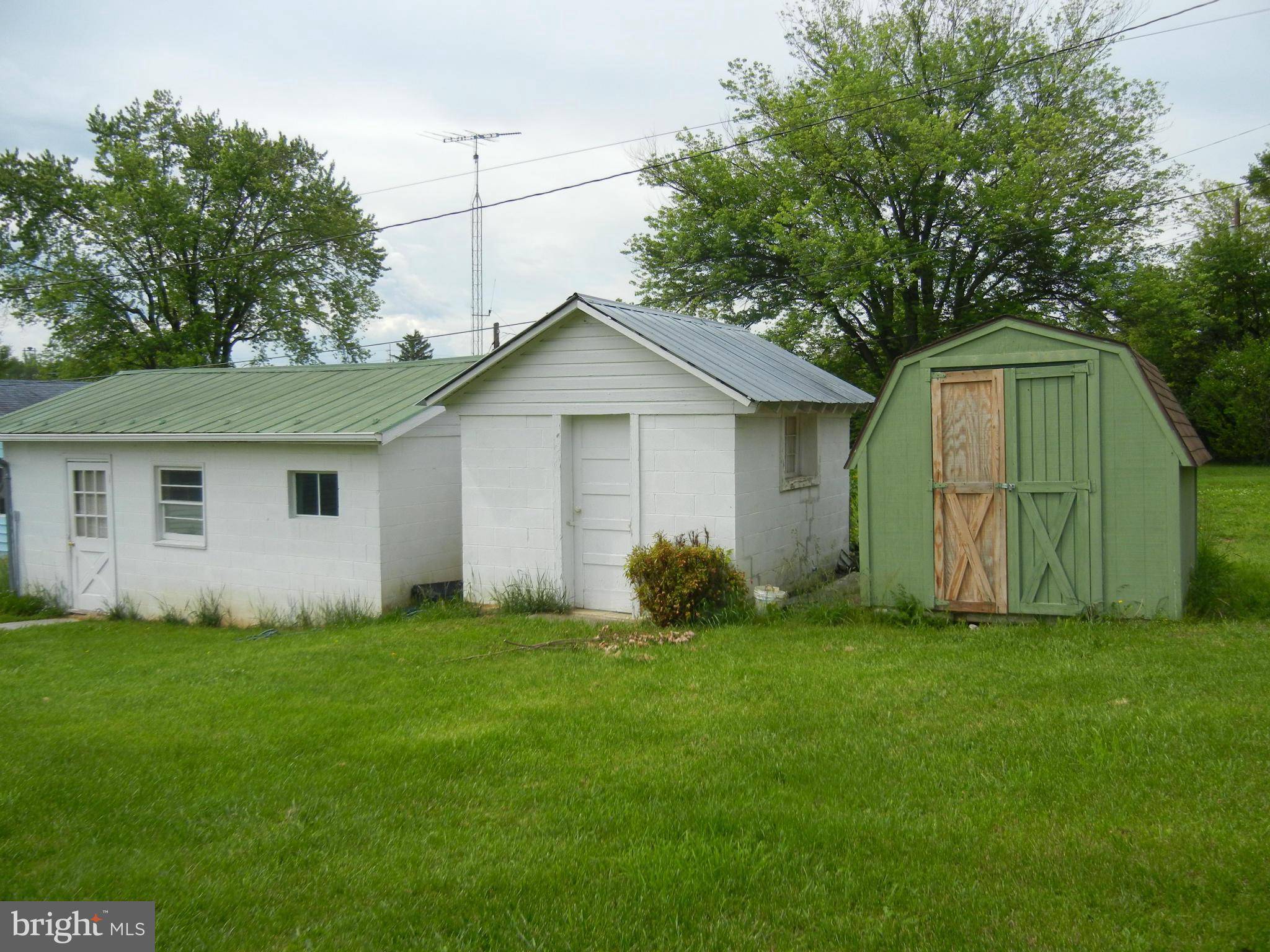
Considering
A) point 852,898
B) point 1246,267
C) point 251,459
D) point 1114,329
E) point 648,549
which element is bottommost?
point 852,898

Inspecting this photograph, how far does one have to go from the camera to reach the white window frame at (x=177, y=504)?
14.3 meters

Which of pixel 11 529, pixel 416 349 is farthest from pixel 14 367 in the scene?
pixel 11 529

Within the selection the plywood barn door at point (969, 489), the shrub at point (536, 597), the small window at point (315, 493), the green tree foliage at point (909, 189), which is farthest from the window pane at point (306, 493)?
the green tree foliage at point (909, 189)

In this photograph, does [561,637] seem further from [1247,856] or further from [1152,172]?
[1152,172]

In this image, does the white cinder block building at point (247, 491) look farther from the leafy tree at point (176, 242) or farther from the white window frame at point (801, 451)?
the leafy tree at point (176, 242)

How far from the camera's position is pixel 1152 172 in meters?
25.6

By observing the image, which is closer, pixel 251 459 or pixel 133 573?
pixel 251 459

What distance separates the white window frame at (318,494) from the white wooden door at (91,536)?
3.87 m

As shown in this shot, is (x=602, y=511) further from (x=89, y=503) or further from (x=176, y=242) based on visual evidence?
(x=176, y=242)

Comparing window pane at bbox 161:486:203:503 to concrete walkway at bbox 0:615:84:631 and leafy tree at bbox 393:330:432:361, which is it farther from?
leafy tree at bbox 393:330:432:361

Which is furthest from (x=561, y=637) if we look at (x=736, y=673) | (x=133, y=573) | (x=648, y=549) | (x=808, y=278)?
(x=808, y=278)

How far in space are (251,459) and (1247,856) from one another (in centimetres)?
1256

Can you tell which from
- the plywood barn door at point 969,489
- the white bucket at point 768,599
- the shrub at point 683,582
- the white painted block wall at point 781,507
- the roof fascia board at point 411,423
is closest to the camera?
the plywood barn door at point 969,489

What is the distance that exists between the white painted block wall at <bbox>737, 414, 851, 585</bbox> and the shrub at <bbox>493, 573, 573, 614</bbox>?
2189 millimetres
